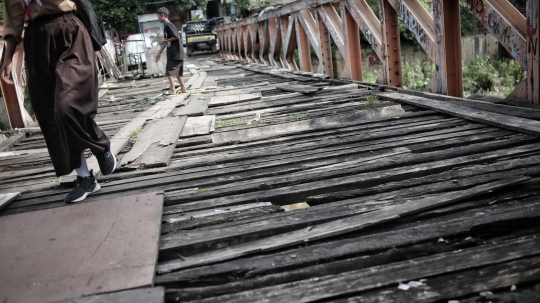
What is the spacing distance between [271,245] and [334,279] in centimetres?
37

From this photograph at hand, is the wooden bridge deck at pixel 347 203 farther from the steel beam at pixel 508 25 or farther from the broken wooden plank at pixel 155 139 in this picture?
the steel beam at pixel 508 25

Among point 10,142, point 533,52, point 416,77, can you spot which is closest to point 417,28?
point 533,52

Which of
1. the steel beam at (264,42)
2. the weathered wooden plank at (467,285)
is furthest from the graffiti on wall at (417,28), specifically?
the steel beam at (264,42)

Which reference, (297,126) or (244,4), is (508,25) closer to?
(297,126)

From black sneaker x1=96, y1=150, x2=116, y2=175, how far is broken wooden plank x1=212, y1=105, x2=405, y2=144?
41.3 inches

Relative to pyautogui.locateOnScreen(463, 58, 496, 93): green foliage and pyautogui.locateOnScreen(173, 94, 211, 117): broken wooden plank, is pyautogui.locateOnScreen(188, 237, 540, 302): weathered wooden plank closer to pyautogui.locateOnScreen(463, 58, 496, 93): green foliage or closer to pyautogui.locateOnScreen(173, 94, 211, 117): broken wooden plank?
pyautogui.locateOnScreen(173, 94, 211, 117): broken wooden plank

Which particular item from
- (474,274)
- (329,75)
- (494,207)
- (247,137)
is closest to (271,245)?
(474,274)

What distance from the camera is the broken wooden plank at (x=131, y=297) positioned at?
1754 mm

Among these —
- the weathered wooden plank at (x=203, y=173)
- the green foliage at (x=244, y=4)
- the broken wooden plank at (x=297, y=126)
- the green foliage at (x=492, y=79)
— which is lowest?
the green foliage at (x=492, y=79)

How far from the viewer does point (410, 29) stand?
6.08 m

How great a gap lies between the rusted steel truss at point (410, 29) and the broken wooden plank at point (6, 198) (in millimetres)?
4092

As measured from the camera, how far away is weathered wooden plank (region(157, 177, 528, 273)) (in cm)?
205

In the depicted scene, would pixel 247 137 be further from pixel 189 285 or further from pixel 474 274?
pixel 474 274

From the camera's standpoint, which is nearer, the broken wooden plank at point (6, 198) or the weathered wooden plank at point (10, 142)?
the broken wooden plank at point (6, 198)
